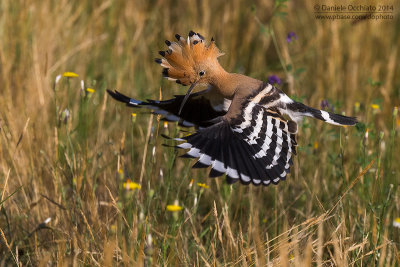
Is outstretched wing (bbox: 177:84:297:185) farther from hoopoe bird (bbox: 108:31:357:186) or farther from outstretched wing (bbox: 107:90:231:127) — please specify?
outstretched wing (bbox: 107:90:231:127)

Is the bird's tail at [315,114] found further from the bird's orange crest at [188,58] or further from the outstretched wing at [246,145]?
the bird's orange crest at [188,58]

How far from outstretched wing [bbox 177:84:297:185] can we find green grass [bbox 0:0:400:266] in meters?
0.14

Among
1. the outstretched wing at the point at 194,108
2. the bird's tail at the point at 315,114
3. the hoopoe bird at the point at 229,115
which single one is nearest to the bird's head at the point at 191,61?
the hoopoe bird at the point at 229,115

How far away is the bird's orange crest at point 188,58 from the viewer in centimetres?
203

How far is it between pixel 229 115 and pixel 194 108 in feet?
1.22

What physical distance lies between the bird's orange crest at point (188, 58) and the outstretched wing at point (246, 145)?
196mm

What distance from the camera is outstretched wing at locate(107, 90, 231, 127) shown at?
2184 mm

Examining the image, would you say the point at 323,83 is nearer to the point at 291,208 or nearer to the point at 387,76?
the point at 387,76

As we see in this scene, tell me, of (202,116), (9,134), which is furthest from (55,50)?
(202,116)

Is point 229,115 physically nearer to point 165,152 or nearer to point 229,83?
point 229,83

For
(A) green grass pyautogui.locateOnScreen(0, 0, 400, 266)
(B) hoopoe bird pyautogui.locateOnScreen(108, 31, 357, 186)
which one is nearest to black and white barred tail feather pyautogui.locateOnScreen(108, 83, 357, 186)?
(B) hoopoe bird pyautogui.locateOnScreen(108, 31, 357, 186)

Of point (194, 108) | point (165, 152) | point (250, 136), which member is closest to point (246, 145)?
point (250, 136)

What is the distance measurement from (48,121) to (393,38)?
2.22 metres

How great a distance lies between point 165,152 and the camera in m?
2.36
